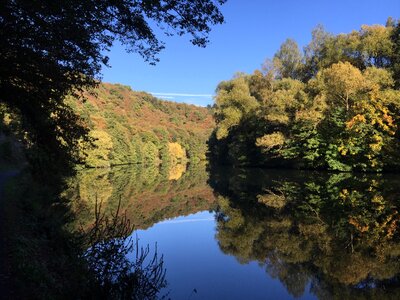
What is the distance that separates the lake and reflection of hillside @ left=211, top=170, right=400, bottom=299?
0.07 feet

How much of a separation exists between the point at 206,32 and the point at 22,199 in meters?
11.0

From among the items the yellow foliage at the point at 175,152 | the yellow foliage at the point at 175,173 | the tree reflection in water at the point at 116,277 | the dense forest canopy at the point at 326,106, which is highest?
the dense forest canopy at the point at 326,106

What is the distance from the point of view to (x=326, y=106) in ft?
132

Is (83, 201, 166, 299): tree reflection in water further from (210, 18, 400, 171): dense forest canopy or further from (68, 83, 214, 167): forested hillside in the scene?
(68, 83, 214, 167): forested hillside

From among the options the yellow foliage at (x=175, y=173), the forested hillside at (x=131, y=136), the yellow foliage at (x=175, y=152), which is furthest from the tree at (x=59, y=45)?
the yellow foliage at (x=175, y=152)

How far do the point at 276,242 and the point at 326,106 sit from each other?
30720mm

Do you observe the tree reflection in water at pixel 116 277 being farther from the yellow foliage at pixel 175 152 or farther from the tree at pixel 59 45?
the yellow foliage at pixel 175 152

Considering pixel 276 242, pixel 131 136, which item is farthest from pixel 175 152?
pixel 276 242

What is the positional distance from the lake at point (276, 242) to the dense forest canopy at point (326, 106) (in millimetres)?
13524

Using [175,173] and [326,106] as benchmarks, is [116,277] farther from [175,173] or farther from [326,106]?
[175,173]

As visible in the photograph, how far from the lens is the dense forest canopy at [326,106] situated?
1385 inches

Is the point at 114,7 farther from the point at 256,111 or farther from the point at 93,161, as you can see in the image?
the point at 93,161

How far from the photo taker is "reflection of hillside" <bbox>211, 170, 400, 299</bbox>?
855 cm

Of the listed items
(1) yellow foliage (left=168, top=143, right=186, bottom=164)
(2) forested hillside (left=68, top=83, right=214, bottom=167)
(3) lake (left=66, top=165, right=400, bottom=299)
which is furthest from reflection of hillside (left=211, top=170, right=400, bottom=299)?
(1) yellow foliage (left=168, top=143, right=186, bottom=164)
